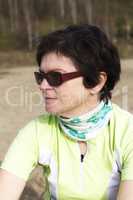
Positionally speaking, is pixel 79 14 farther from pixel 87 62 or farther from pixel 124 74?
pixel 87 62

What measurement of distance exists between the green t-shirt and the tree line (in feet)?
55.6

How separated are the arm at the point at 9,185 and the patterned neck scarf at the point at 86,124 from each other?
0.26m

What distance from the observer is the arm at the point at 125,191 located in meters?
1.89

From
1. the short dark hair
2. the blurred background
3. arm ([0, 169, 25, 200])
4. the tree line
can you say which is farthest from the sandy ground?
the tree line

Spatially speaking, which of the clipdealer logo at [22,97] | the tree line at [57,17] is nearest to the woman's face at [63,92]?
the clipdealer logo at [22,97]

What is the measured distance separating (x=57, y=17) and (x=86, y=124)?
774 inches

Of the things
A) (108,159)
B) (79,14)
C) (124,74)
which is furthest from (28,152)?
(79,14)

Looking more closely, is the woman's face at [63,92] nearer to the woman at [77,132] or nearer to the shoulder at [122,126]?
the woman at [77,132]

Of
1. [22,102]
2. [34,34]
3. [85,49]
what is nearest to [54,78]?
[85,49]

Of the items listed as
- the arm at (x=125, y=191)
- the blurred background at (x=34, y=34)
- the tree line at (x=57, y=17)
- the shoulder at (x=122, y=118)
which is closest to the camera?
the arm at (x=125, y=191)

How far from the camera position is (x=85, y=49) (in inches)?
76.2

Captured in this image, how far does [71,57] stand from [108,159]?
39 cm

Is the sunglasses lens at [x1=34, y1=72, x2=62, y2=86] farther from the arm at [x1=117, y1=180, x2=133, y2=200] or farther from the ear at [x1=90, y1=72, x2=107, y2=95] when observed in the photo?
the arm at [x1=117, y1=180, x2=133, y2=200]

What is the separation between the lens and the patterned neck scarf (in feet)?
6.47
